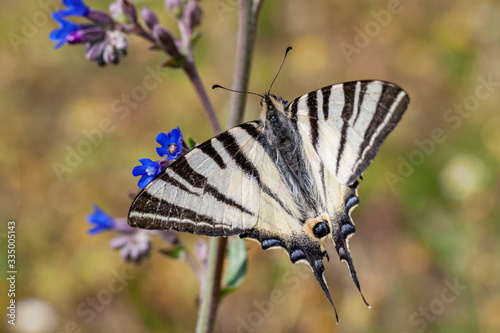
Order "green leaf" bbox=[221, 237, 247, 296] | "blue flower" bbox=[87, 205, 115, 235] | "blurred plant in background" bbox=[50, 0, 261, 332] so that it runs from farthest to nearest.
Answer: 1. "blue flower" bbox=[87, 205, 115, 235]
2. "green leaf" bbox=[221, 237, 247, 296]
3. "blurred plant in background" bbox=[50, 0, 261, 332]

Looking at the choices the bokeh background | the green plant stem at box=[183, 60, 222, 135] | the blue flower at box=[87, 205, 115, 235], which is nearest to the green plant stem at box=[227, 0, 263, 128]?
the green plant stem at box=[183, 60, 222, 135]

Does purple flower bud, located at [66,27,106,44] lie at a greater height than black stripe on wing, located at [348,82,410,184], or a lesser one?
greater

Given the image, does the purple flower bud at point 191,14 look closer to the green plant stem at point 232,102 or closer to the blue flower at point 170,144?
the green plant stem at point 232,102

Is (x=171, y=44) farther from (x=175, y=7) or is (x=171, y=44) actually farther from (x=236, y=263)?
(x=236, y=263)

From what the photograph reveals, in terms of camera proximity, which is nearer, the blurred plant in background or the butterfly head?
the butterfly head

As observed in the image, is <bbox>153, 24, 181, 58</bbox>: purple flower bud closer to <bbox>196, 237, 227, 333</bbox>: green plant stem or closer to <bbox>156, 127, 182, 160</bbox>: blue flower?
<bbox>156, 127, 182, 160</bbox>: blue flower

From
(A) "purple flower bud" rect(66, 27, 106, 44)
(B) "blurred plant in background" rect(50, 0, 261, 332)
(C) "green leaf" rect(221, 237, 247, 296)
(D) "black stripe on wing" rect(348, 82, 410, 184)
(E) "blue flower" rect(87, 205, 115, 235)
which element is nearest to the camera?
(D) "black stripe on wing" rect(348, 82, 410, 184)

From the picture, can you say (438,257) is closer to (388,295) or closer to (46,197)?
(388,295)

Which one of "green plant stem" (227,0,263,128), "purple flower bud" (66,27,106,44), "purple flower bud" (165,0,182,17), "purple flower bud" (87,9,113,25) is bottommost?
"green plant stem" (227,0,263,128)
